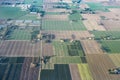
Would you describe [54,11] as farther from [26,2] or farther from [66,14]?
[26,2]

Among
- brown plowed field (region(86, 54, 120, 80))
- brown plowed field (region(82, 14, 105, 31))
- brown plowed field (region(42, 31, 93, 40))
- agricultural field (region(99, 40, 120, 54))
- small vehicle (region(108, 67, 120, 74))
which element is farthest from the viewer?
brown plowed field (region(82, 14, 105, 31))

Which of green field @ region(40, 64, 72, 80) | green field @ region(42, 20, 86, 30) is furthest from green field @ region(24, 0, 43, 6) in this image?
green field @ region(40, 64, 72, 80)

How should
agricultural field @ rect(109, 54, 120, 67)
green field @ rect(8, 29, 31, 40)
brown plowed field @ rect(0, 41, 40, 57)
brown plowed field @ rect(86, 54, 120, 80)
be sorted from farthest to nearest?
1. green field @ rect(8, 29, 31, 40)
2. brown plowed field @ rect(0, 41, 40, 57)
3. agricultural field @ rect(109, 54, 120, 67)
4. brown plowed field @ rect(86, 54, 120, 80)

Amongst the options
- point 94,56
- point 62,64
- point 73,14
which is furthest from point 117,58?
point 73,14

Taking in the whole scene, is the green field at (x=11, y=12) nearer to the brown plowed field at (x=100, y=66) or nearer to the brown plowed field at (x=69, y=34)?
the brown plowed field at (x=69, y=34)

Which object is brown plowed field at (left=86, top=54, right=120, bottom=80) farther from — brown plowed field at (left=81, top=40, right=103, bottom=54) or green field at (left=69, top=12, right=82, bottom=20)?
green field at (left=69, top=12, right=82, bottom=20)

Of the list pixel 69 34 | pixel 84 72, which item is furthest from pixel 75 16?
pixel 84 72

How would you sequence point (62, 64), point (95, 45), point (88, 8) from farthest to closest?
point (88, 8), point (95, 45), point (62, 64)

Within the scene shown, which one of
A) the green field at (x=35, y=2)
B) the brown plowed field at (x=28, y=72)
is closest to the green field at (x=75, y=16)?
the green field at (x=35, y=2)
